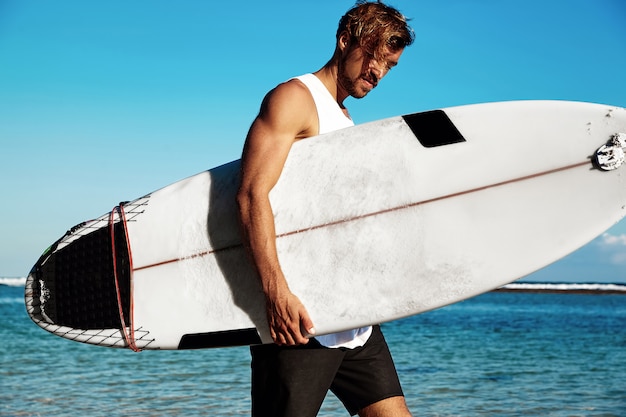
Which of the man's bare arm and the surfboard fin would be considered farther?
the surfboard fin

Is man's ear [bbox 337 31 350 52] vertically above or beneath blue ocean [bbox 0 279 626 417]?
above

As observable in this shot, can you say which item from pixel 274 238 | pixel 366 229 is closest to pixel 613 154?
pixel 366 229

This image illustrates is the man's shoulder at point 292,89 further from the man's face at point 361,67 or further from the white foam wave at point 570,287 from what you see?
the white foam wave at point 570,287

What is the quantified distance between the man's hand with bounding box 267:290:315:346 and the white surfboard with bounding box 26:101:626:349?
0.59 ft

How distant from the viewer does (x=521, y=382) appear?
7.40 meters

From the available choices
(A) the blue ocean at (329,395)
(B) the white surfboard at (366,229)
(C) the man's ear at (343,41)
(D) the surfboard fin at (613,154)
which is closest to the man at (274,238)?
(C) the man's ear at (343,41)

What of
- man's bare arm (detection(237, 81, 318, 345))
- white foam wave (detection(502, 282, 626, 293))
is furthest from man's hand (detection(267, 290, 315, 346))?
white foam wave (detection(502, 282, 626, 293))

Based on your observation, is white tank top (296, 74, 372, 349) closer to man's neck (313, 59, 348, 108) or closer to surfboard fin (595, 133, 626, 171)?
man's neck (313, 59, 348, 108)

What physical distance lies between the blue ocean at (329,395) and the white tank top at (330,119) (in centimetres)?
340

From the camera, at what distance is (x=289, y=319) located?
2.12 metres

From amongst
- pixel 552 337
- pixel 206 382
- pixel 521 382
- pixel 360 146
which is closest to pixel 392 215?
pixel 360 146

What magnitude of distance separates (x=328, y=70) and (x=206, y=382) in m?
5.29

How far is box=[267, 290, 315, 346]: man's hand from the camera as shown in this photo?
6.95 ft

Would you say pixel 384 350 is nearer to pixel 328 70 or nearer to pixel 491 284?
pixel 491 284
